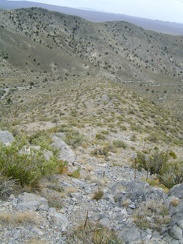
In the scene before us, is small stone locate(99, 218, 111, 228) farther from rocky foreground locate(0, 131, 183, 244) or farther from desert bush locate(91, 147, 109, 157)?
desert bush locate(91, 147, 109, 157)

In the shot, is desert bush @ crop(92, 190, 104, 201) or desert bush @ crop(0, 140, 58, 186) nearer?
desert bush @ crop(0, 140, 58, 186)

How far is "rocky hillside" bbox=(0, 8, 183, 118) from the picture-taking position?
210 feet

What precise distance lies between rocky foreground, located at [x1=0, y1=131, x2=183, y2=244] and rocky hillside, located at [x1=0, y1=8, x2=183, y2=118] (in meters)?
42.0

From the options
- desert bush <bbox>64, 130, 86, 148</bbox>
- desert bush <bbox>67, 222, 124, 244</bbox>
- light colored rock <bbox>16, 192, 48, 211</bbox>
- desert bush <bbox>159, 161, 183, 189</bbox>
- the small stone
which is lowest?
desert bush <bbox>64, 130, 86, 148</bbox>

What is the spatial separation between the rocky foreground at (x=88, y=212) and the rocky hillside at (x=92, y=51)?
138 feet

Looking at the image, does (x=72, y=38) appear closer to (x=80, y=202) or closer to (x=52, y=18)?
(x=52, y=18)

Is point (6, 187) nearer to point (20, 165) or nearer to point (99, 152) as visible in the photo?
point (20, 165)

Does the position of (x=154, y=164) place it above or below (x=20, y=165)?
below

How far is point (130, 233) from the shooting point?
18.0 feet

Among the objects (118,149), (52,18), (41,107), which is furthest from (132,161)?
(52,18)

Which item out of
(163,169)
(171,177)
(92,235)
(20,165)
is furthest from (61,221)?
(163,169)

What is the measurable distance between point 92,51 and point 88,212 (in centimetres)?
8031

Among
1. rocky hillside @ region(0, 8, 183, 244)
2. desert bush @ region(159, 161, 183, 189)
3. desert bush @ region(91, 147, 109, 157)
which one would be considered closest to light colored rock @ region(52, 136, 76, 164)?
rocky hillside @ region(0, 8, 183, 244)

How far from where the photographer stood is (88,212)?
6438 mm
